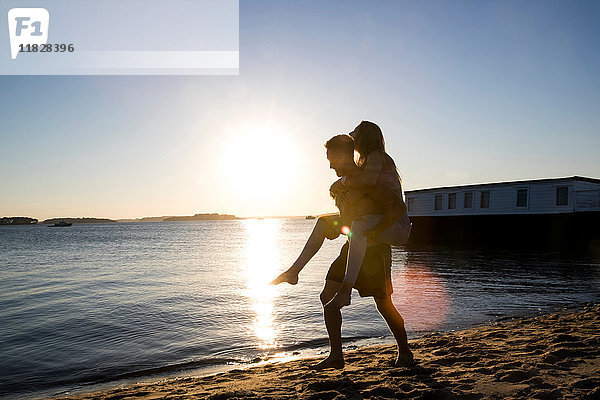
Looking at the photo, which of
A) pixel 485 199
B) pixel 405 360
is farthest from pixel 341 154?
pixel 485 199

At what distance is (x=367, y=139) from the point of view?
143 inches

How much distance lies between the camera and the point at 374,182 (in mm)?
3467

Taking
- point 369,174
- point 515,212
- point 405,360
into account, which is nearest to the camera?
point 369,174

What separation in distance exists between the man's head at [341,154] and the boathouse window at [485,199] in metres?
30.3

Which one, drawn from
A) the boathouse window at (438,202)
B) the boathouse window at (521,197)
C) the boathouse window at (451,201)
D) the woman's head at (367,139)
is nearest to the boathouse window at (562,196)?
the boathouse window at (521,197)

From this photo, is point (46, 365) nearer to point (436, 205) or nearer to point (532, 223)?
point (532, 223)

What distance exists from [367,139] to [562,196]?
28.2 metres

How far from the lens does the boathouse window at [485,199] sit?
1209 inches

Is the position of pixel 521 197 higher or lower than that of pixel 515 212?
higher

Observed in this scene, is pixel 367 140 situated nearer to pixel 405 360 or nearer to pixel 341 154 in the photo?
pixel 341 154

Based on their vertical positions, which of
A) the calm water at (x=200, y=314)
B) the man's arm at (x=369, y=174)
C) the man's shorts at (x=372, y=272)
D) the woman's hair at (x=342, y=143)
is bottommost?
the calm water at (x=200, y=314)

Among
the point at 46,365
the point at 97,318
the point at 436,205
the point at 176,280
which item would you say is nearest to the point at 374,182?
the point at 46,365

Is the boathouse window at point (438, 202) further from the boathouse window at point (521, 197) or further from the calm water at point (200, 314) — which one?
the calm water at point (200, 314)

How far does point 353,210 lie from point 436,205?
33.7m
